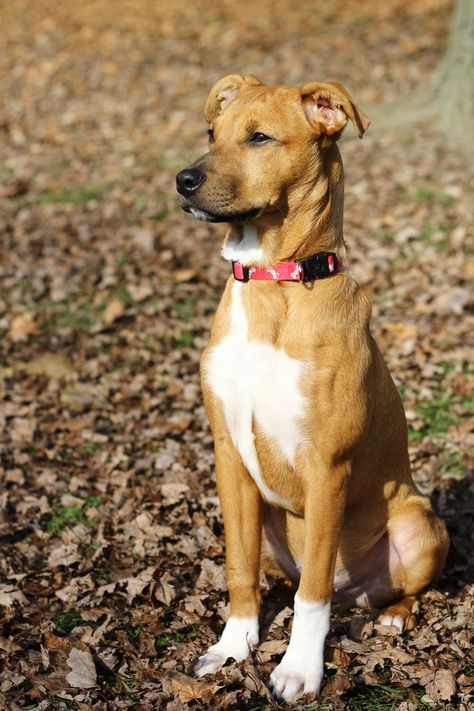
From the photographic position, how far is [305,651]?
12.7ft

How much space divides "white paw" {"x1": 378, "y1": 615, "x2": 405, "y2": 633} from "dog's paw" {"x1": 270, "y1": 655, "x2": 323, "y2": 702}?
24.3 inches

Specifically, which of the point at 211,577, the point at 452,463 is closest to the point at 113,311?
the point at 452,463

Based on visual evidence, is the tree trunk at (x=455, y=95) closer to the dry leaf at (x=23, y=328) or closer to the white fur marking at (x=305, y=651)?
the dry leaf at (x=23, y=328)

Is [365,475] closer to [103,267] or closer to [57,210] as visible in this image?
[103,267]

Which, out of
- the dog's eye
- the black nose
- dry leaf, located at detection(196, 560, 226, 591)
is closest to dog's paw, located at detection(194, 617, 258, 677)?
dry leaf, located at detection(196, 560, 226, 591)

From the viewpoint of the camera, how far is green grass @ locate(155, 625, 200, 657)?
424 cm

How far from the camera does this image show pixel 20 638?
4195mm

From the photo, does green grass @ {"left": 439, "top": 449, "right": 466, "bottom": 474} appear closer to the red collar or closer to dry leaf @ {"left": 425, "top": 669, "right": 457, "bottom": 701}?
dry leaf @ {"left": 425, "top": 669, "right": 457, "bottom": 701}

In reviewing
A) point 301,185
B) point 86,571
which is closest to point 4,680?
point 86,571

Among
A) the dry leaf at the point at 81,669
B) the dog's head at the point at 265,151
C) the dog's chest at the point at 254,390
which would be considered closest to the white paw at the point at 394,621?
the dog's chest at the point at 254,390

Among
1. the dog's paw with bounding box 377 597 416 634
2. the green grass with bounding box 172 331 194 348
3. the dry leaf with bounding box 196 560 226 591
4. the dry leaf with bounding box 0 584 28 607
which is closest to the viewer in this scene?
the dog's paw with bounding box 377 597 416 634

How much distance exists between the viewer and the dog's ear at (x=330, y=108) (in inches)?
147

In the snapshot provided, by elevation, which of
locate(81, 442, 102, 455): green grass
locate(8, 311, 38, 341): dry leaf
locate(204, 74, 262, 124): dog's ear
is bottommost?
locate(81, 442, 102, 455): green grass

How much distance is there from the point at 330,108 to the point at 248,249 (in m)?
0.72
